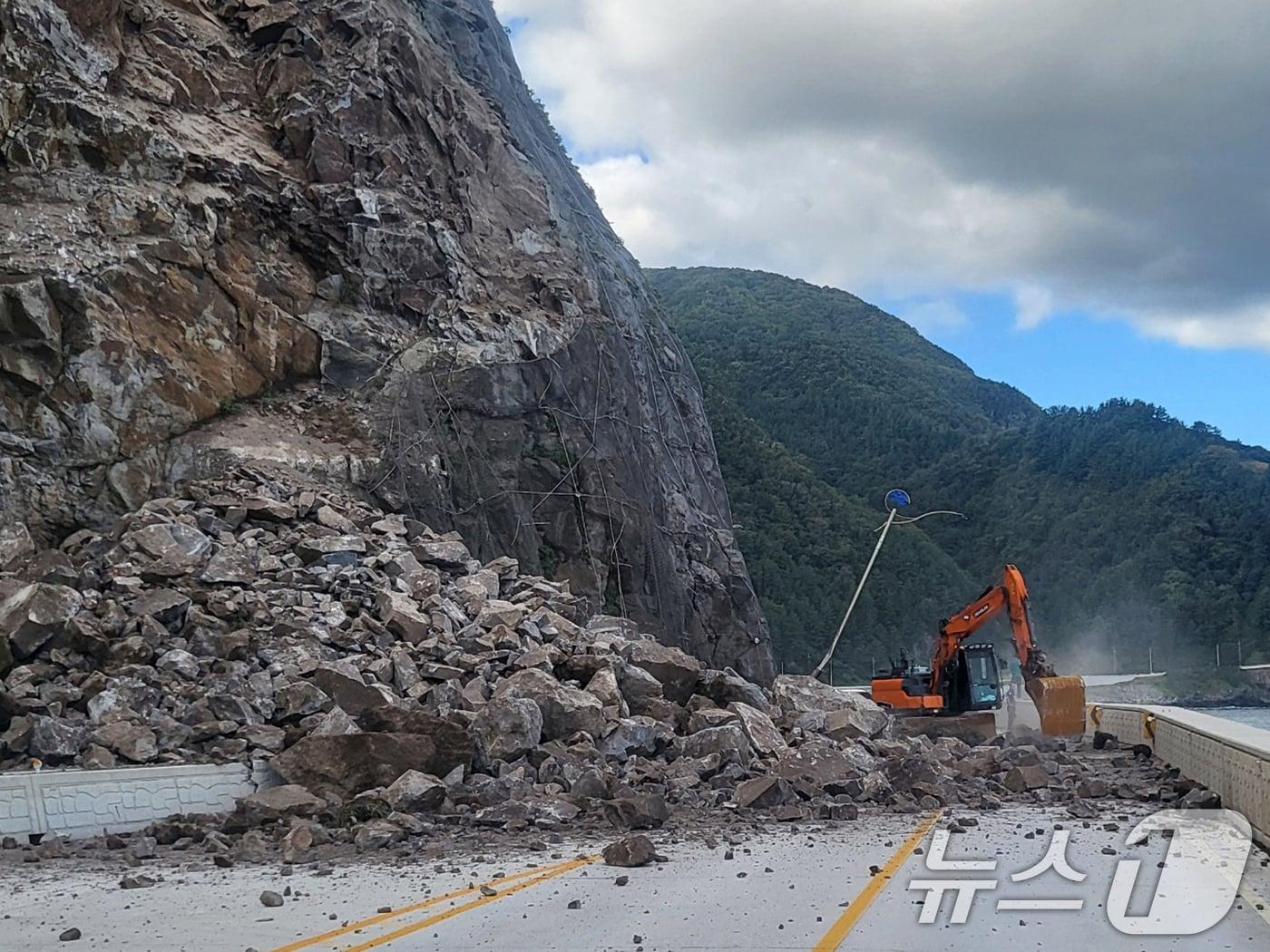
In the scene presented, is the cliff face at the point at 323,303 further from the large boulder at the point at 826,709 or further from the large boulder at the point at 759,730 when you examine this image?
the large boulder at the point at 759,730

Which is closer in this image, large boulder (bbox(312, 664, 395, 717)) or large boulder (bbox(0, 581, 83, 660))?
large boulder (bbox(312, 664, 395, 717))

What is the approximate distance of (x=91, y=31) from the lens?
2128 cm

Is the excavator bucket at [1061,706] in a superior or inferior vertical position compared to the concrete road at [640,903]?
inferior

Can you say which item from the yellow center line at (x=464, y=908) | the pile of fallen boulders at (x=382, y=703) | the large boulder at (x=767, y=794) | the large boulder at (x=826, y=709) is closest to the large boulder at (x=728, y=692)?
the pile of fallen boulders at (x=382, y=703)

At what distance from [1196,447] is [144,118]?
6795cm

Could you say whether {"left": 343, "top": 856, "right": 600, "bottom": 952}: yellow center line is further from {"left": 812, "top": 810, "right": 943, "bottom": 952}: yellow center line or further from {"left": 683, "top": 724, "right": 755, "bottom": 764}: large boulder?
{"left": 683, "top": 724, "right": 755, "bottom": 764}: large boulder

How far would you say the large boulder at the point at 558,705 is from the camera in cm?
1328

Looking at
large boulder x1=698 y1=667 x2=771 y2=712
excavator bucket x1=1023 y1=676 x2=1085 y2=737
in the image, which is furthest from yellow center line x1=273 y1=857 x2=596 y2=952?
excavator bucket x1=1023 y1=676 x2=1085 y2=737

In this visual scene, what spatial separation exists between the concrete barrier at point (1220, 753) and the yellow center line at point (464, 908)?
5055 mm

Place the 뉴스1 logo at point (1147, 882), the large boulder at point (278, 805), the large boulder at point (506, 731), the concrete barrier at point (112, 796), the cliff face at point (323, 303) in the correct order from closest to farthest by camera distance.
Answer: the 뉴스1 logo at point (1147, 882)
the concrete barrier at point (112, 796)
the large boulder at point (278, 805)
the large boulder at point (506, 731)
the cliff face at point (323, 303)

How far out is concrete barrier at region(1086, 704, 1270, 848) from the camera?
9.38 meters

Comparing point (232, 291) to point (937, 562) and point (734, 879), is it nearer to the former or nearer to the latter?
point (734, 879)

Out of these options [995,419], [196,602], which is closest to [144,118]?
[196,602]

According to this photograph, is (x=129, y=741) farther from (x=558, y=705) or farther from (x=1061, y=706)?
(x=1061, y=706)
